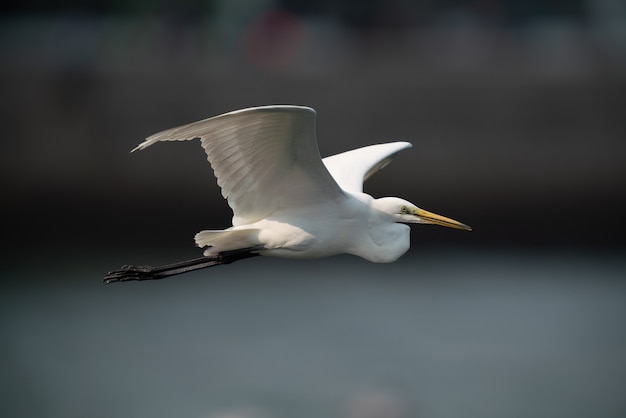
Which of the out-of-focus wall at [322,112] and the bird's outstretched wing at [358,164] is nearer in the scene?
the bird's outstretched wing at [358,164]

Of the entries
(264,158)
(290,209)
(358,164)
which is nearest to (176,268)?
(290,209)

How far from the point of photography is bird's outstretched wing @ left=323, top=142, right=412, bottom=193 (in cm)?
611

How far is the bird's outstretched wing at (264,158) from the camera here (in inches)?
193

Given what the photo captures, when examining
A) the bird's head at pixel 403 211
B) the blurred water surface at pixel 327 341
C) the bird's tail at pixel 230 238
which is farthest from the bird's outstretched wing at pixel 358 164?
the blurred water surface at pixel 327 341

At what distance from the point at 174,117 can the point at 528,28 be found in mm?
4466

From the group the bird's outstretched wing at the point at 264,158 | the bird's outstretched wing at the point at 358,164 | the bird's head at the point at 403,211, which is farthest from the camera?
the bird's outstretched wing at the point at 358,164

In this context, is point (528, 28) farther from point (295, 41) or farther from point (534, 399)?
point (534, 399)

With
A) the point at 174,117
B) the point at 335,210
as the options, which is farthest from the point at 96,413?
the point at 335,210

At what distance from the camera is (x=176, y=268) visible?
19.6 feet

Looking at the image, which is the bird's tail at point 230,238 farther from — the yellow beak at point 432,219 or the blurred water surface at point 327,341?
the blurred water surface at point 327,341

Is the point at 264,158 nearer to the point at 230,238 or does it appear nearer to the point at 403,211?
the point at 230,238

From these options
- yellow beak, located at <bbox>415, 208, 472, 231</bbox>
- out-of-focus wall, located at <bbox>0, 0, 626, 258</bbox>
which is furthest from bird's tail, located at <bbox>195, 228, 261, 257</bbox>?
out-of-focus wall, located at <bbox>0, 0, 626, 258</bbox>

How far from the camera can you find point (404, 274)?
1366 cm

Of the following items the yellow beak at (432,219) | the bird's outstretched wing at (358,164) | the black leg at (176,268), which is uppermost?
the bird's outstretched wing at (358,164)
